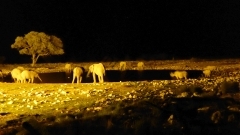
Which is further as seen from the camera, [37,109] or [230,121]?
[37,109]

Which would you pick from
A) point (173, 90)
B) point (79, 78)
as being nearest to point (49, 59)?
point (79, 78)

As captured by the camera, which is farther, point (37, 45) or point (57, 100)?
point (37, 45)

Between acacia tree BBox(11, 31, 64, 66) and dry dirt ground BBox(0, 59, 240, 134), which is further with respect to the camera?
acacia tree BBox(11, 31, 64, 66)

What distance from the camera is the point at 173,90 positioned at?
75.1 ft

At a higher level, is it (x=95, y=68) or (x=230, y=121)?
(x=95, y=68)

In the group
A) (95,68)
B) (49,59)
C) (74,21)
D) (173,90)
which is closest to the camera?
(173,90)

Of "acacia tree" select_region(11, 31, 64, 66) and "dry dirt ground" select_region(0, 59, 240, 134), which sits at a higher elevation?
"acacia tree" select_region(11, 31, 64, 66)

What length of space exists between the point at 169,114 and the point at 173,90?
17.6 feet

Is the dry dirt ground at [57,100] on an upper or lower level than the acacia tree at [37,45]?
lower

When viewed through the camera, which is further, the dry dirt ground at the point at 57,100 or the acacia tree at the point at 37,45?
the acacia tree at the point at 37,45

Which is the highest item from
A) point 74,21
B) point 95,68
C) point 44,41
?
point 74,21

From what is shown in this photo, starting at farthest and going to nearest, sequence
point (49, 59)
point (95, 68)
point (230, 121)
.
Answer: point (49, 59) → point (95, 68) → point (230, 121)

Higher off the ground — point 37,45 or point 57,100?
point 37,45

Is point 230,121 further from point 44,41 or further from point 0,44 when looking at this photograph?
point 0,44
